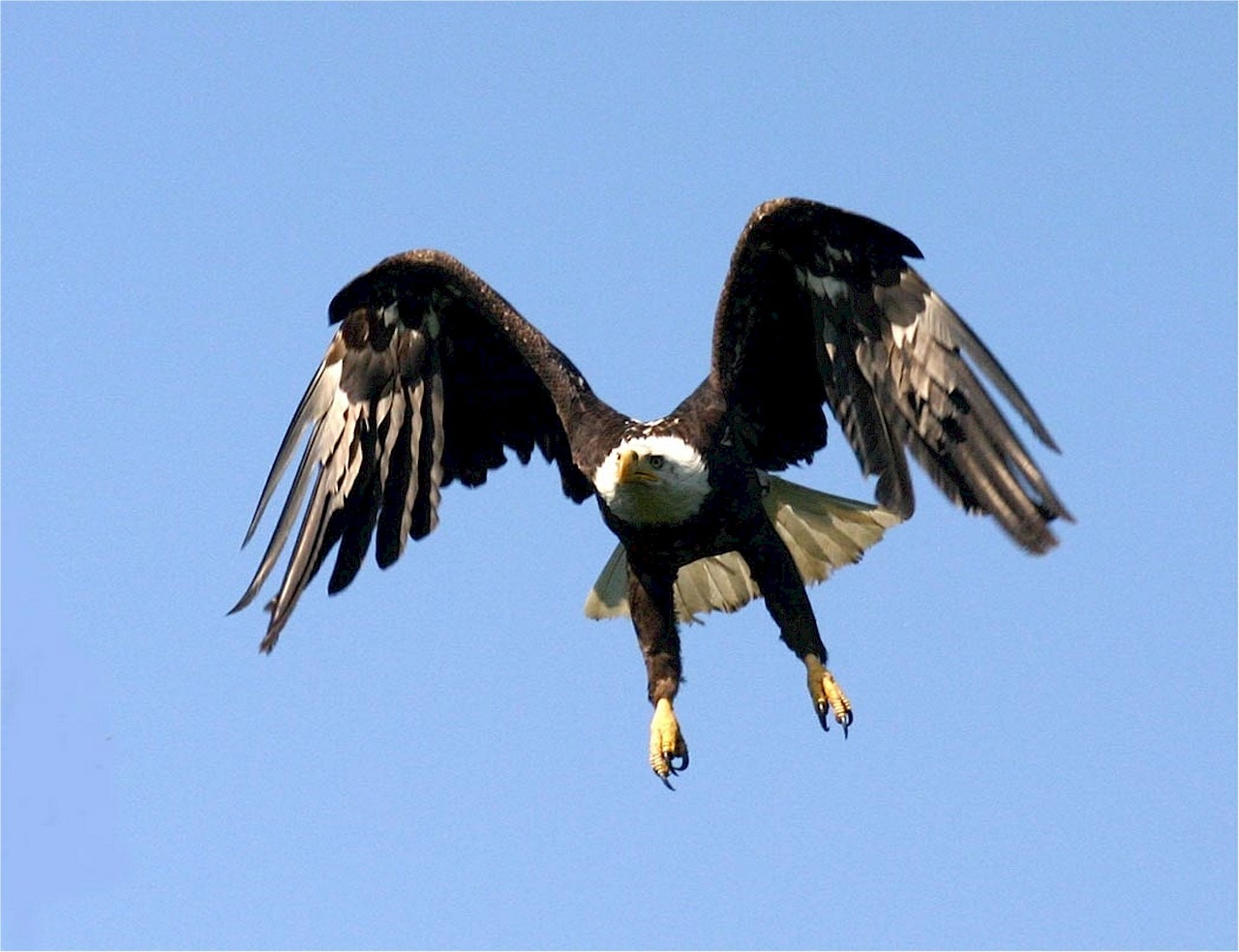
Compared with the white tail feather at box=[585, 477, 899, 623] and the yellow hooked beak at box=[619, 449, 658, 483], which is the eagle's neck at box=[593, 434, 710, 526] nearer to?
the yellow hooked beak at box=[619, 449, 658, 483]

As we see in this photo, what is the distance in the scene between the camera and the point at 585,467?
9.77 m

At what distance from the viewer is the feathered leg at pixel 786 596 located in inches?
384

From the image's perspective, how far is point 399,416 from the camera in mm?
10586

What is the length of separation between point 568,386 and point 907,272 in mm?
1448

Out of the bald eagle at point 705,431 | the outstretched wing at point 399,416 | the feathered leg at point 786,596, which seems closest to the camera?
the bald eagle at point 705,431

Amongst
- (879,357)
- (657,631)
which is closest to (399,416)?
(657,631)

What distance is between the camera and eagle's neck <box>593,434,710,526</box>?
369 inches

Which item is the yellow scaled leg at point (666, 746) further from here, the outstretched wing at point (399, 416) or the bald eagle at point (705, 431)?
the outstretched wing at point (399, 416)

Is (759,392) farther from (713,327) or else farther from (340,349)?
(340,349)

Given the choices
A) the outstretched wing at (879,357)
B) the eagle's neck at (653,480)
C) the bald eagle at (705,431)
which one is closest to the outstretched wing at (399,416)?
the bald eagle at (705,431)

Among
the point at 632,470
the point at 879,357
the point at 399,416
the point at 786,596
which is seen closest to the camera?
the point at 632,470

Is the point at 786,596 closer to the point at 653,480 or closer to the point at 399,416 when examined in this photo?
the point at 653,480

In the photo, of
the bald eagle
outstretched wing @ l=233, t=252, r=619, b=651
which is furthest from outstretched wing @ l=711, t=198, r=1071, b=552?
outstretched wing @ l=233, t=252, r=619, b=651

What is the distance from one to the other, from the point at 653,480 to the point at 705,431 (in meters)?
0.35
